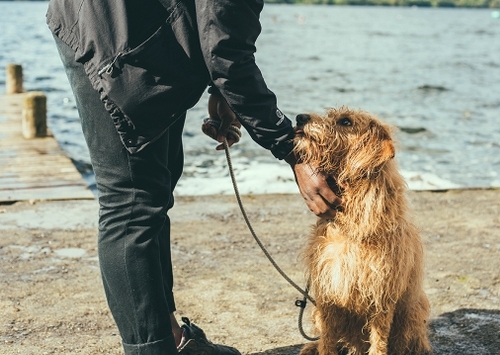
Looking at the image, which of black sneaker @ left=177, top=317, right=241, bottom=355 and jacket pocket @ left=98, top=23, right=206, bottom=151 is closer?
jacket pocket @ left=98, top=23, right=206, bottom=151

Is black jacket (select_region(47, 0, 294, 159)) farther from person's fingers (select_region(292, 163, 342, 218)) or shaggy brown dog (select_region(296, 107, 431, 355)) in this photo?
shaggy brown dog (select_region(296, 107, 431, 355))

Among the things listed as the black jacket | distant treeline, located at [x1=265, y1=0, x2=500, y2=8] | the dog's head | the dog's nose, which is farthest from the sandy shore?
distant treeline, located at [x1=265, y1=0, x2=500, y2=8]

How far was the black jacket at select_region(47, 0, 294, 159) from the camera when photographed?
8.85 ft

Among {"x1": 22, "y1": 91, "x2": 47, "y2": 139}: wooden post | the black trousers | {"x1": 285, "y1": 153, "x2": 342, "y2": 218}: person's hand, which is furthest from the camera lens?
{"x1": 22, "y1": 91, "x2": 47, "y2": 139}: wooden post

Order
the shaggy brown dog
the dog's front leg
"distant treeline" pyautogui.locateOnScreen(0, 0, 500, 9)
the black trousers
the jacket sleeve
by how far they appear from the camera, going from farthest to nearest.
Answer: "distant treeline" pyautogui.locateOnScreen(0, 0, 500, 9) → the dog's front leg → the shaggy brown dog → the black trousers → the jacket sleeve

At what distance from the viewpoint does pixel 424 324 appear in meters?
3.70

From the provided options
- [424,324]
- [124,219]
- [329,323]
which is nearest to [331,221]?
[329,323]

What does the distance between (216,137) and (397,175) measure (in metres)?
1.00

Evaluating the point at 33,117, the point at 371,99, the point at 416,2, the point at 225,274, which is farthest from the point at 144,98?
the point at 416,2

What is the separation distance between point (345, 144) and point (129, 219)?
4.04ft

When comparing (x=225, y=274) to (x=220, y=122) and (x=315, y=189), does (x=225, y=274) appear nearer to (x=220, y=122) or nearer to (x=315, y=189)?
(x=220, y=122)

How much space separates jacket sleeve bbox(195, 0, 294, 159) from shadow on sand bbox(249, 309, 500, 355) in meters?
1.63

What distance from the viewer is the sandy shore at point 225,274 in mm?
4027

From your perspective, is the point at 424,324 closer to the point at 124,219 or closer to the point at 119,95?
the point at 124,219
